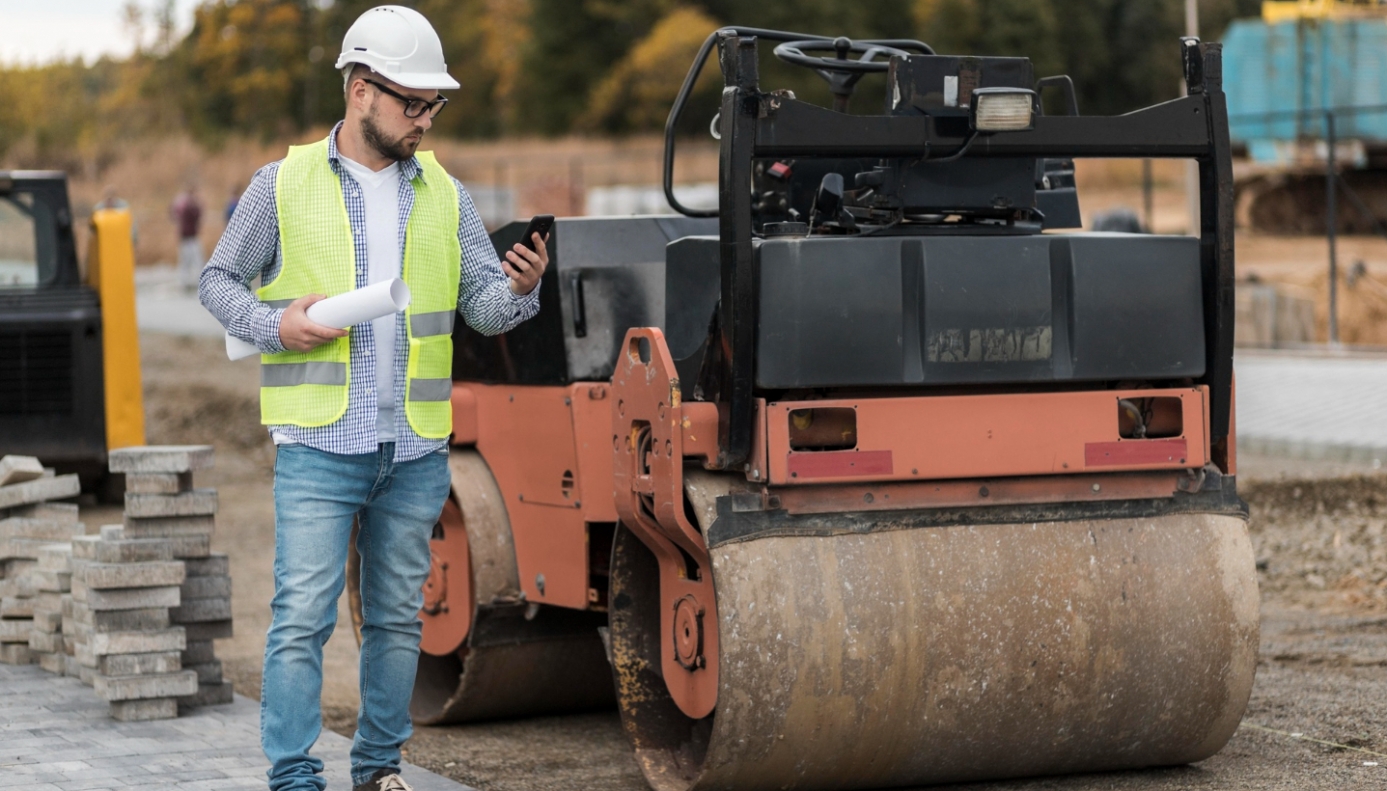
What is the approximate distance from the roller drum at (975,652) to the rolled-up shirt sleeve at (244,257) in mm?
1284

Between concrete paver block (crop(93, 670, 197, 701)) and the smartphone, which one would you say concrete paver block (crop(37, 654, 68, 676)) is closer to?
concrete paver block (crop(93, 670, 197, 701))

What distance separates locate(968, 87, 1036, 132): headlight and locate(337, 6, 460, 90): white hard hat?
1.31 meters

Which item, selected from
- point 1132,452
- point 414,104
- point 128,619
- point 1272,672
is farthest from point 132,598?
point 1272,672

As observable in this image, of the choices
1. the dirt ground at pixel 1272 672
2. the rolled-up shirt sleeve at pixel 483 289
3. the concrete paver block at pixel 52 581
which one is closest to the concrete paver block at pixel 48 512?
the concrete paver block at pixel 52 581

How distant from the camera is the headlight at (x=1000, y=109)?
4645 mm

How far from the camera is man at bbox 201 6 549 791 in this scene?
4332mm

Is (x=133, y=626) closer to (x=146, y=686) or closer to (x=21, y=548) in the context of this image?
(x=146, y=686)

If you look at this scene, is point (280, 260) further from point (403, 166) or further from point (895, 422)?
point (895, 422)

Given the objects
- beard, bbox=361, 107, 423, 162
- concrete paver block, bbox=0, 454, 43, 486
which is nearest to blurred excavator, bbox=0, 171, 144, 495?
concrete paver block, bbox=0, 454, 43, 486

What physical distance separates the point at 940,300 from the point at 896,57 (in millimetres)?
658

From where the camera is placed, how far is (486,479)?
Result: 6.10 meters

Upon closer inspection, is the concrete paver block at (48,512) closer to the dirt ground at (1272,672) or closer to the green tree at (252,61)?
the dirt ground at (1272,672)

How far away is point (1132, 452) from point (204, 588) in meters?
3.14

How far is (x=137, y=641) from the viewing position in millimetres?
5930
